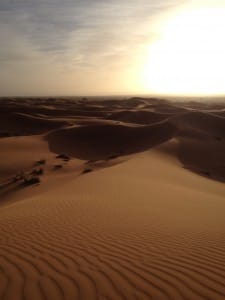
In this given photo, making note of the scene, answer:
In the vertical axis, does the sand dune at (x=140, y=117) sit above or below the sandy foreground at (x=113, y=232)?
above

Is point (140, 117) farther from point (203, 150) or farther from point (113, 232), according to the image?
point (113, 232)

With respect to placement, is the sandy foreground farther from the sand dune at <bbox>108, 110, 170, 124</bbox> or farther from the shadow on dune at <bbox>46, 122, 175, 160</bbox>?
the sand dune at <bbox>108, 110, 170, 124</bbox>

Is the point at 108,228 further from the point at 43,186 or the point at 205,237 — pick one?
the point at 43,186

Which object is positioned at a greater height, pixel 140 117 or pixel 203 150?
pixel 140 117

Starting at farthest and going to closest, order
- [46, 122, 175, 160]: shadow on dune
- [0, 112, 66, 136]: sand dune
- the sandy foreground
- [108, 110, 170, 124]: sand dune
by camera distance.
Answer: [108, 110, 170, 124]: sand dune, [0, 112, 66, 136]: sand dune, [46, 122, 175, 160]: shadow on dune, the sandy foreground

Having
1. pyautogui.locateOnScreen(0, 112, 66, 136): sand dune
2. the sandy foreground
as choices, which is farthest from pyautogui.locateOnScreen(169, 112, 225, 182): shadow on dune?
pyautogui.locateOnScreen(0, 112, 66, 136): sand dune

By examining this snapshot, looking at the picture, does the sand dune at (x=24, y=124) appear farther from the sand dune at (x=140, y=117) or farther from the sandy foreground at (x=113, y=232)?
the sandy foreground at (x=113, y=232)

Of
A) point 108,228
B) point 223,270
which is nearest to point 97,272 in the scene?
point 223,270

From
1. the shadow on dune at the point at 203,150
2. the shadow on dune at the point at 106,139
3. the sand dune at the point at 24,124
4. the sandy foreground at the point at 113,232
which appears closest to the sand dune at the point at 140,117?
the shadow on dune at the point at 203,150

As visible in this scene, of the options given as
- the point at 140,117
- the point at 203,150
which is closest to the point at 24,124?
the point at 140,117

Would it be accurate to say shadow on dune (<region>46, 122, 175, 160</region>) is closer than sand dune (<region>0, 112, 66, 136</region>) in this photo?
Yes

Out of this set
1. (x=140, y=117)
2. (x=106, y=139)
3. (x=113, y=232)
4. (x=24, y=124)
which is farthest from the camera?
(x=140, y=117)

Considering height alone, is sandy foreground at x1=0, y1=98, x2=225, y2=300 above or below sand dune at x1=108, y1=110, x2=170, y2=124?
below

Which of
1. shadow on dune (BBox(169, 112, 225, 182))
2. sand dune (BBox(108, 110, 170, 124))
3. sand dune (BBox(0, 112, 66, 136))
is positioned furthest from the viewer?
sand dune (BBox(108, 110, 170, 124))
